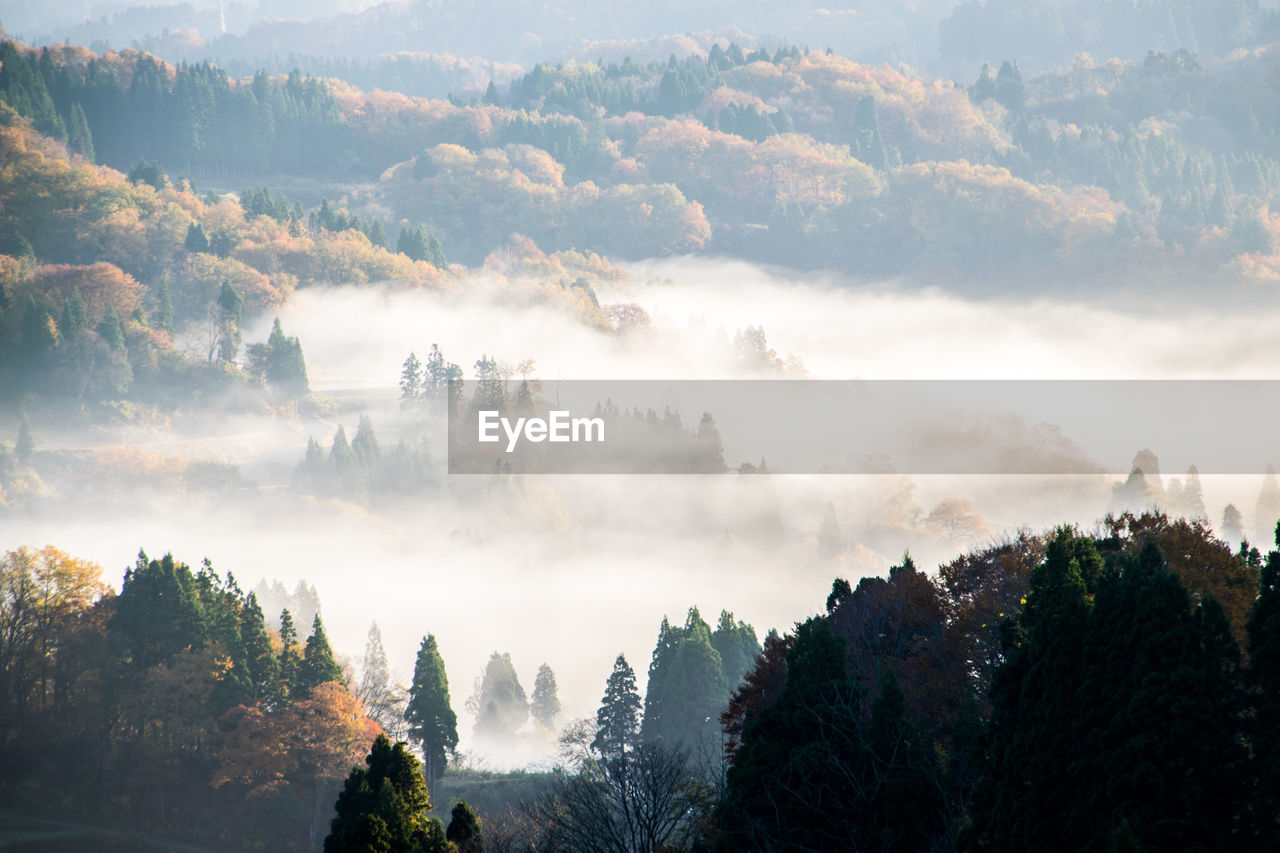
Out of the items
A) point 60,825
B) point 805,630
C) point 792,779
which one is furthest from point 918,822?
point 60,825

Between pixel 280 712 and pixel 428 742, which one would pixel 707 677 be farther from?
pixel 280 712

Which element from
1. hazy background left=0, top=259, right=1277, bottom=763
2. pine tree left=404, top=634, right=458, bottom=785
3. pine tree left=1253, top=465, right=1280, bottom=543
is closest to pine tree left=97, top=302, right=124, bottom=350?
hazy background left=0, top=259, right=1277, bottom=763

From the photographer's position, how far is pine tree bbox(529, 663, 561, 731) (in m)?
92.8

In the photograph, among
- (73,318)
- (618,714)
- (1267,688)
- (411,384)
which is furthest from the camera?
(411,384)

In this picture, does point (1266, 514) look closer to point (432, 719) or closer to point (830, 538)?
point (830, 538)

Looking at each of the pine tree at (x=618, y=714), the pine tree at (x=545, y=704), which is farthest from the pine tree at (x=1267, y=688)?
the pine tree at (x=545, y=704)

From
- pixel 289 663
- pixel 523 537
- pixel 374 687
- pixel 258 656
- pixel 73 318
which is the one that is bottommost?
pixel 374 687

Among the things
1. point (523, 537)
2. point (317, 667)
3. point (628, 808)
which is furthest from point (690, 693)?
point (523, 537)

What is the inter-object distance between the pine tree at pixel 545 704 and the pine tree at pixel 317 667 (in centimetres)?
3302

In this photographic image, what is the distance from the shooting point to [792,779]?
30.1 meters

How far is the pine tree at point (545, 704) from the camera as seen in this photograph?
9275cm

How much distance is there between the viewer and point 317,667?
6066 cm

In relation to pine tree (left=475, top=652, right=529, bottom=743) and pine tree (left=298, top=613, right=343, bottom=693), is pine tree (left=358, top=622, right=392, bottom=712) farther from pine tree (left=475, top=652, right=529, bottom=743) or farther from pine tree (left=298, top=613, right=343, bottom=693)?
pine tree (left=475, top=652, right=529, bottom=743)

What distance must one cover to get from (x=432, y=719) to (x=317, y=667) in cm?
573
